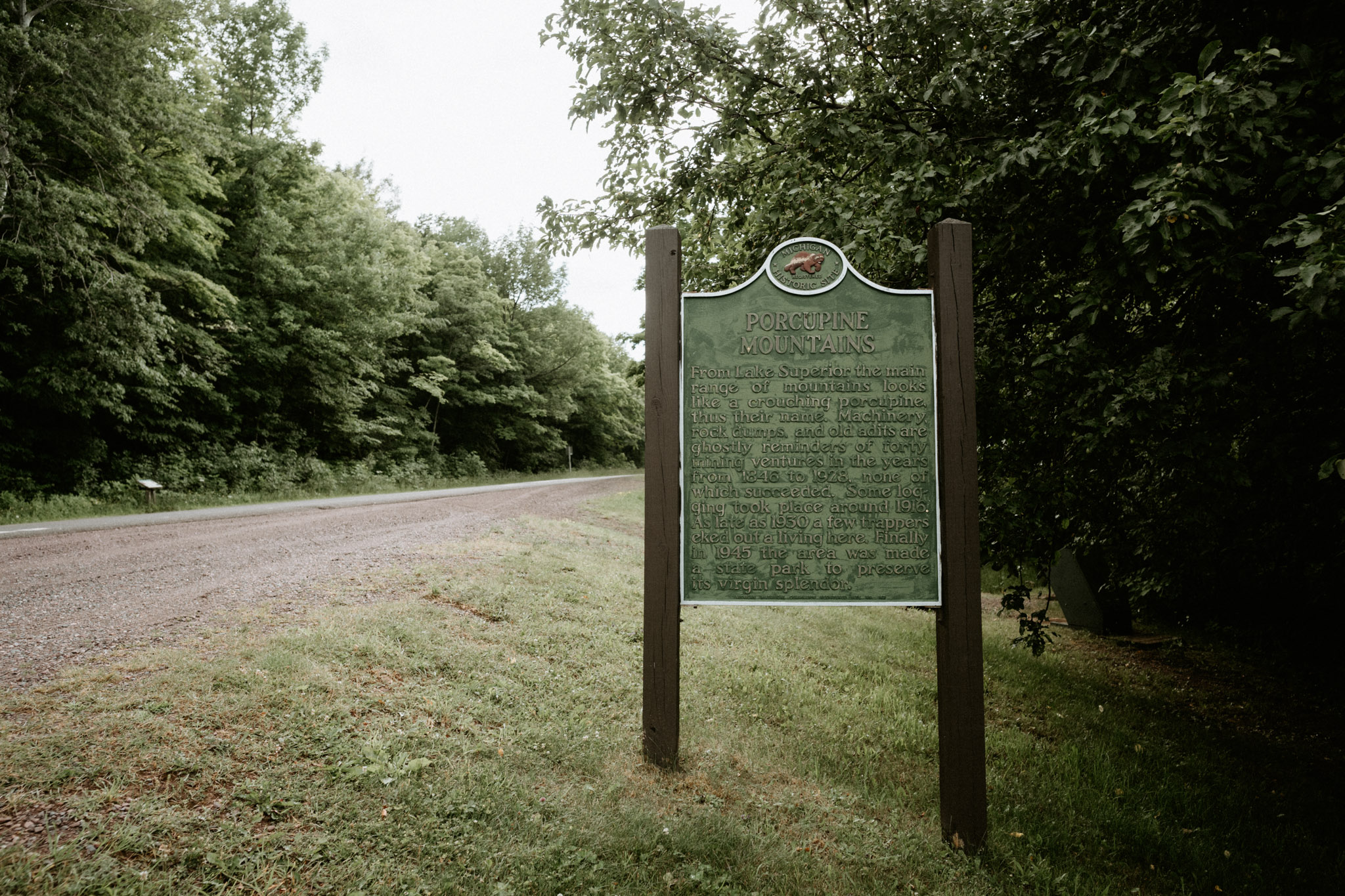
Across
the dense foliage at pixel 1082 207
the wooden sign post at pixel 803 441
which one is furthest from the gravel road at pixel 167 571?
the dense foliage at pixel 1082 207

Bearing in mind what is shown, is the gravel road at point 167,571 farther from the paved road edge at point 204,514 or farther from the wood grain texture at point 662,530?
the wood grain texture at point 662,530

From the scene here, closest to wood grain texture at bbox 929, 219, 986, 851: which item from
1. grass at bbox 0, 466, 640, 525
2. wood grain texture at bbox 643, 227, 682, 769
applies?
wood grain texture at bbox 643, 227, 682, 769

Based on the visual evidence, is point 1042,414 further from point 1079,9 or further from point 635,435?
point 635,435

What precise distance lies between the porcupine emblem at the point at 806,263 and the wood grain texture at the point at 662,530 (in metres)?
0.67

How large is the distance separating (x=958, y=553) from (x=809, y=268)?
70.0 inches

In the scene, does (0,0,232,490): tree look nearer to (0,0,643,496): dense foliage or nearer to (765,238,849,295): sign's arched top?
(0,0,643,496): dense foliage

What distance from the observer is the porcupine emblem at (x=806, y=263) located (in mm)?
3771

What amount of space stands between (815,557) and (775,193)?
316 cm

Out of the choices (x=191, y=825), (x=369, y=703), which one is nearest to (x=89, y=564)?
(x=369, y=703)

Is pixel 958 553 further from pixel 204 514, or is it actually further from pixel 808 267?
pixel 204 514

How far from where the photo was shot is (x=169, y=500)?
47.4ft

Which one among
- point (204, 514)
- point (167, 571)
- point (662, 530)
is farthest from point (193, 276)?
point (662, 530)

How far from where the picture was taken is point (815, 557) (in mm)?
3686

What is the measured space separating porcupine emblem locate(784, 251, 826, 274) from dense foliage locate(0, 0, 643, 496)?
14.7 metres
